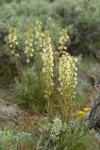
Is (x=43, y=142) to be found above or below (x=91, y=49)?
below

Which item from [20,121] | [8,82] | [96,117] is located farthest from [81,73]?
[96,117]

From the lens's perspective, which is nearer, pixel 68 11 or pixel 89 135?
pixel 89 135

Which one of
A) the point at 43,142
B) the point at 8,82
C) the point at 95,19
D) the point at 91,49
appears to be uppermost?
the point at 95,19

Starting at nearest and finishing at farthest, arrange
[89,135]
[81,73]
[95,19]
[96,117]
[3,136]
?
1. [3,136]
2. [89,135]
3. [96,117]
4. [81,73]
5. [95,19]

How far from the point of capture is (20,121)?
548cm

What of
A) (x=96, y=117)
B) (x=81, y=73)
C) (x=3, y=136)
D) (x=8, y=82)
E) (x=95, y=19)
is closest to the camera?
(x=3, y=136)

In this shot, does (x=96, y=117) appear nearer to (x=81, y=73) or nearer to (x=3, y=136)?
(x=3, y=136)

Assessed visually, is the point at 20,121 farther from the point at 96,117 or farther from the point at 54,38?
the point at 54,38

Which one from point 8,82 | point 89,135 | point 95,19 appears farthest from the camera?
point 95,19

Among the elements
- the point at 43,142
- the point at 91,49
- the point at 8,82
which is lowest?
the point at 43,142

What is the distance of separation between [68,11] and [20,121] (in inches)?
118

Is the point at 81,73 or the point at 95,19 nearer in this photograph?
the point at 81,73

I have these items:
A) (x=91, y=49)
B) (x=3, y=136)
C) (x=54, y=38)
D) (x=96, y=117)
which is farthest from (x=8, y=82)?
(x=3, y=136)

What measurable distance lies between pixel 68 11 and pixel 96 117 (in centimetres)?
354
